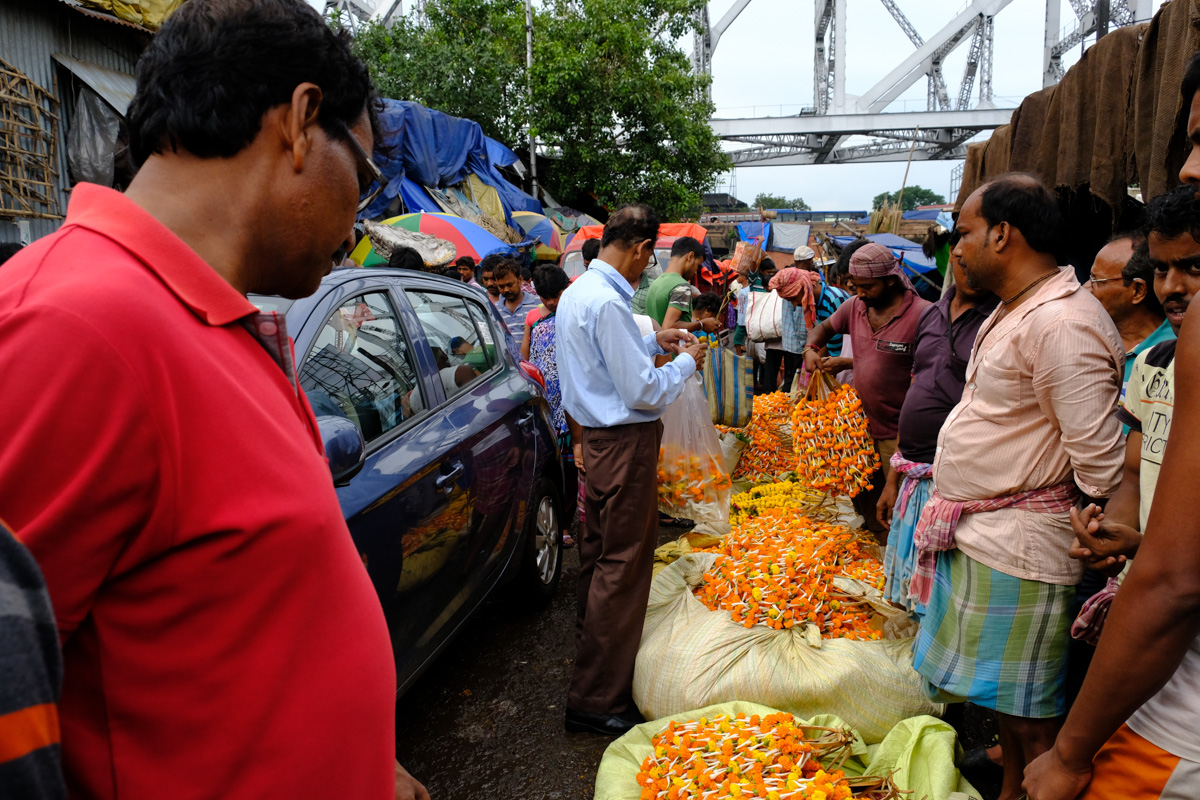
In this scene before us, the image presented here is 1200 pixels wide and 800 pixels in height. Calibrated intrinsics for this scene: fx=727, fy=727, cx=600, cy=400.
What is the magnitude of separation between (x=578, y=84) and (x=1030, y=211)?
723 inches

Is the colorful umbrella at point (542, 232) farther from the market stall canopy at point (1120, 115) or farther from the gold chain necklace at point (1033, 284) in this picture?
the gold chain necklace at point (1033, 284)

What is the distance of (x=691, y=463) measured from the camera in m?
4.15

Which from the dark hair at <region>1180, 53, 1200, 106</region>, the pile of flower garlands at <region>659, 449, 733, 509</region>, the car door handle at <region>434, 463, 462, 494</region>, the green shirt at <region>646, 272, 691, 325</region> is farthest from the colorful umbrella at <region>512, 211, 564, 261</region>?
the dark hair at <region>1180, 53, 1200, 106</region>

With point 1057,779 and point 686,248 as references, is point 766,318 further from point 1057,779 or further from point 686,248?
point 1057,779

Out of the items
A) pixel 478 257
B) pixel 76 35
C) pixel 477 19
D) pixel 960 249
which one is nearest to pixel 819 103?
pixel 477 19

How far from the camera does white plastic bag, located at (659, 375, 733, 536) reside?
4133 mm

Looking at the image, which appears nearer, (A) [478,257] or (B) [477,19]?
(A) [478,257]

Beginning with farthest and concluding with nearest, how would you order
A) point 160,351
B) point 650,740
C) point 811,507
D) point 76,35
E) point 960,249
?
point 76,35, point 811,507, point 650,740, point 960,249, point 160,351

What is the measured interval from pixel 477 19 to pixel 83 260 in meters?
22.5

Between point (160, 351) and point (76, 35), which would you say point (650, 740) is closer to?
point (160, 351)

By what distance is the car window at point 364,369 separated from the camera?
250cm

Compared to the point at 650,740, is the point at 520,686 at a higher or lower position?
lower

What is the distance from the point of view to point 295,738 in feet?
2.79

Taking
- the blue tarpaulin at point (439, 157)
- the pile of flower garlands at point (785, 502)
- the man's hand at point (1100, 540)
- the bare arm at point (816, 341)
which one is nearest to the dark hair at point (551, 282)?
the bare arm at point (816, 341)
